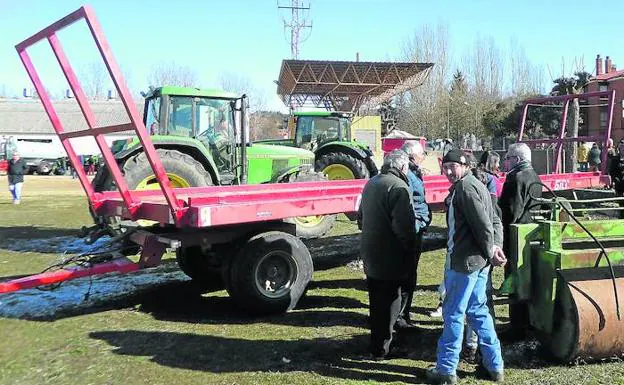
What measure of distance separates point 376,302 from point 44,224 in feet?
35.7

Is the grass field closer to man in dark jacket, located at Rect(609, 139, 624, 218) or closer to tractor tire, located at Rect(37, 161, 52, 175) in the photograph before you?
man in dark jacket, located at Rect(609, 139, 624, 218)

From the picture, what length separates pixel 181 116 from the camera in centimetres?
926

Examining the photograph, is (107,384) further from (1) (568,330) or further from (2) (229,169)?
(2) (229,169)

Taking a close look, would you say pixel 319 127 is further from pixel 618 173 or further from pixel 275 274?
pixel 275 274

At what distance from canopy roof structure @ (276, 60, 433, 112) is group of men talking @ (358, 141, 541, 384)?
27.9 meters

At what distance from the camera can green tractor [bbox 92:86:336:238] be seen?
8.27m

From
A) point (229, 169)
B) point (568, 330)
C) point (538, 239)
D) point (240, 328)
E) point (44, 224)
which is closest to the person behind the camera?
point (568, 330)

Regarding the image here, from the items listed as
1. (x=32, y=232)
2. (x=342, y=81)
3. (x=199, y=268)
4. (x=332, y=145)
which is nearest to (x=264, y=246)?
(x=199, y=268)

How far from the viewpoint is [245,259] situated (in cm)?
552

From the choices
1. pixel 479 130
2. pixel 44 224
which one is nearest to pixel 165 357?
pixel 44 224

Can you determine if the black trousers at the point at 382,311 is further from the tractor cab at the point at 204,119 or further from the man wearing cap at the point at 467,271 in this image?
the tractor cab at the point at 204,119

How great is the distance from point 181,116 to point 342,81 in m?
25.6

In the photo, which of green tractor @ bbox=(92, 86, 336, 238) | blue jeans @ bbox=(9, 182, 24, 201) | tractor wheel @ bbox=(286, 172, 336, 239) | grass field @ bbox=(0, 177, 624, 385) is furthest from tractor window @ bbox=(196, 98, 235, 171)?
blue jeans @ bbox=(9, 182, 24, 201)

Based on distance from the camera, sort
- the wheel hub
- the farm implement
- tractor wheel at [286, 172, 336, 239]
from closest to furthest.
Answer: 1. the farm implement
2. the wheel hub
3. tractor wheel at [286, 172, 336, 239]
